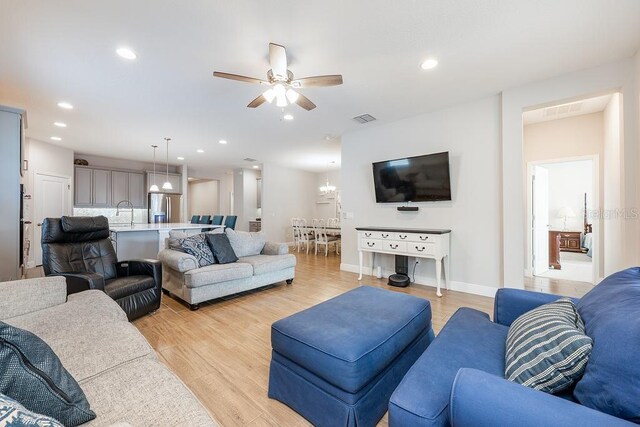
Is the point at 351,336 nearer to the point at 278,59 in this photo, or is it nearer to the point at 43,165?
the point at 278,59

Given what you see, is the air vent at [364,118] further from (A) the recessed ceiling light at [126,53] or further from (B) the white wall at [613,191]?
(A) the recessed ceiling light at [126,53]

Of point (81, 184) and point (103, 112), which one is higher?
point (103, 112)

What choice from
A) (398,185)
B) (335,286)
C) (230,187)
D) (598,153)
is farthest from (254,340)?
(230,187)

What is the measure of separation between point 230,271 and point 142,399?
245 cm

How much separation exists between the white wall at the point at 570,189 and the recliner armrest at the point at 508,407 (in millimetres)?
8097

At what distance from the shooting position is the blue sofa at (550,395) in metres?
0.74

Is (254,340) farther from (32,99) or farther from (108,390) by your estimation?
(32,99)

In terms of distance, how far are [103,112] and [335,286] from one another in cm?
454

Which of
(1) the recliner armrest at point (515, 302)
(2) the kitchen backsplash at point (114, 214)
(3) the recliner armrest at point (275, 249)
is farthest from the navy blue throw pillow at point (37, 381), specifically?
(2) the kitchen backsplash at point (114, 214)

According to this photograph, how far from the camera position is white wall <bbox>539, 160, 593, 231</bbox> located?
271 inches

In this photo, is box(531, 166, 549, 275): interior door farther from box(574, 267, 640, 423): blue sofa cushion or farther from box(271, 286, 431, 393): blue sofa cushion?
box(574, 267, 640, 423): blue sofa cushion

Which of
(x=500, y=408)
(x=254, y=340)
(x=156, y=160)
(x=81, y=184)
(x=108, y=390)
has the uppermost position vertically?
(x=156, y=160)

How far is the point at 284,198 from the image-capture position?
8.80m

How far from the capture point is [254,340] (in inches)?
95.4
